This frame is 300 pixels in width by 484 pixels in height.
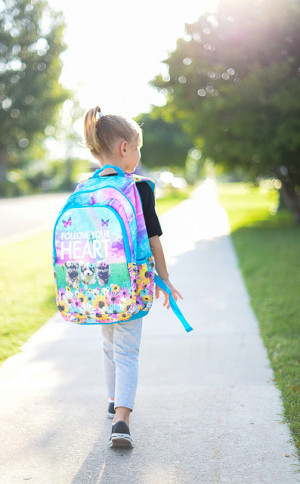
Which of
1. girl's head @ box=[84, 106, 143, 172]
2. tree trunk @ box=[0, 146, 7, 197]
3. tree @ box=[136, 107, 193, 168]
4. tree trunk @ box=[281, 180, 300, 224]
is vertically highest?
girl's head @ box=[84, 106, 143, 172]

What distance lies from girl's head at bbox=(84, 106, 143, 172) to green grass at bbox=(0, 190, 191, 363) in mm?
2160

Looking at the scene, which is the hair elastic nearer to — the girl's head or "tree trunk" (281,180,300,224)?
the girl's head

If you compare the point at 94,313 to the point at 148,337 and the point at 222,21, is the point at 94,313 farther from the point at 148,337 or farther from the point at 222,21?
the point at 222,21

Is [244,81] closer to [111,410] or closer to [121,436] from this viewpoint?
[111,410]

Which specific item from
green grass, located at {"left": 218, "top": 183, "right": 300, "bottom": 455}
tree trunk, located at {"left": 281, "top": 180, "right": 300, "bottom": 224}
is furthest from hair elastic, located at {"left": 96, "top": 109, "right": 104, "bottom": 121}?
tree trunk, located at {"left": 281, "top": 180, "right": 300, "bottom": 224}

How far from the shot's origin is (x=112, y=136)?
2.75 meters

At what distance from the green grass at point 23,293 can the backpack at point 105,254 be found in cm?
185

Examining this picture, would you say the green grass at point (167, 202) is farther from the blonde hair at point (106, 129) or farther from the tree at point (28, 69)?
the blonde hair at point (106, 129)

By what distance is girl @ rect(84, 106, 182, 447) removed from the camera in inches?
107

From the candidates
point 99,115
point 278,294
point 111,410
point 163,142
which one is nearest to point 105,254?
point 99,115

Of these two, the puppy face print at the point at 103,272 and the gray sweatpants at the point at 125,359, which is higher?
the puppy face print at the point at 103,272

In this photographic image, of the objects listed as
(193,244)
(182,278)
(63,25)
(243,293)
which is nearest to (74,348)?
(243,293)

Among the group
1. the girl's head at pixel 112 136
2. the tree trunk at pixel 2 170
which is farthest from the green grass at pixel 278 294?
the tree trunk at pixel 2 170

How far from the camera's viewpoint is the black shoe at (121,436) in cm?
266
